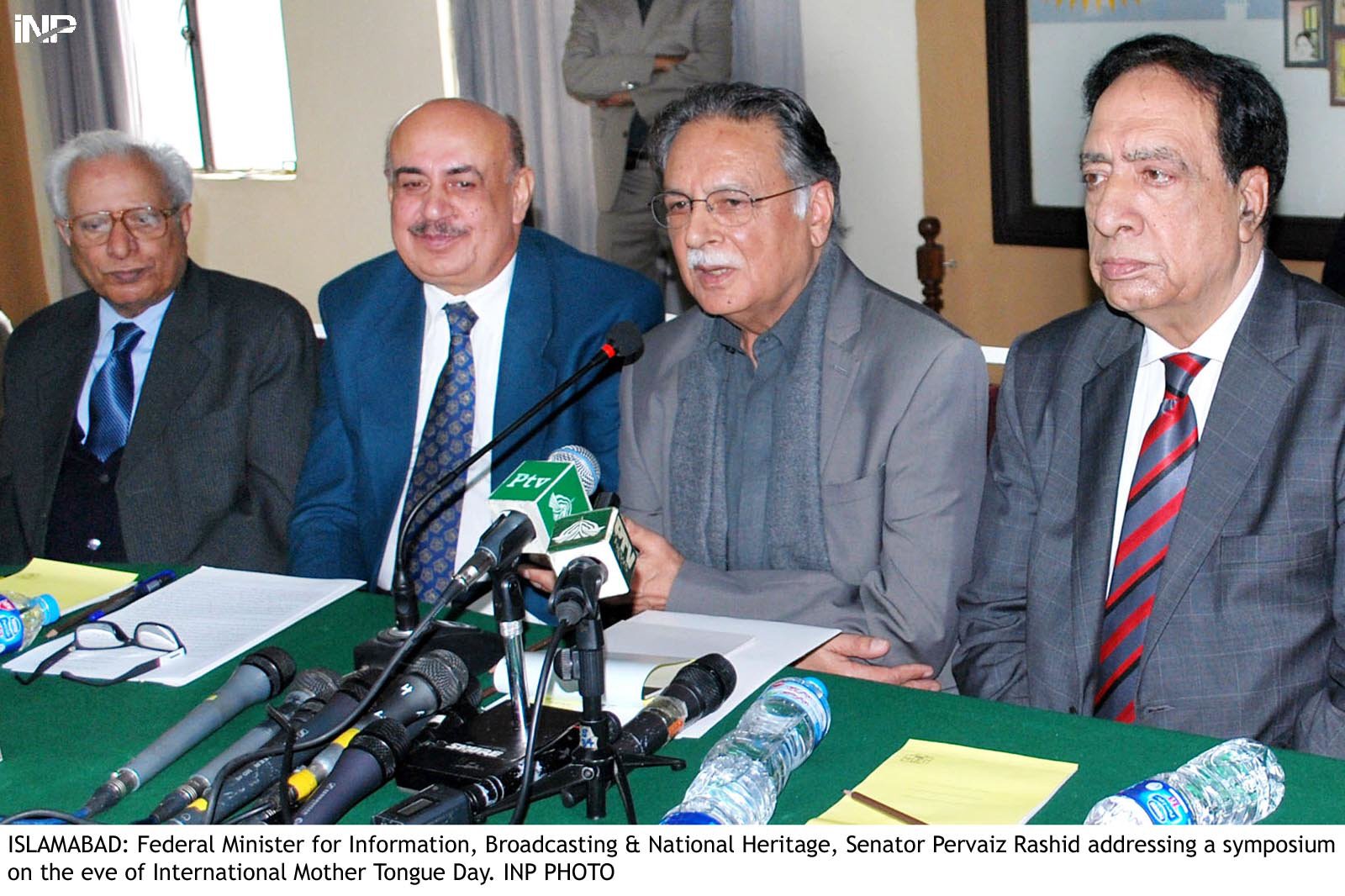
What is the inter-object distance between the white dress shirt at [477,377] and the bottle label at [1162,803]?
1449 millimetres

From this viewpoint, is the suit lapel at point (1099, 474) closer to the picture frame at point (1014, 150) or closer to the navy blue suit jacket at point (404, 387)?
the navy blue suit jacket at point (404, 387)

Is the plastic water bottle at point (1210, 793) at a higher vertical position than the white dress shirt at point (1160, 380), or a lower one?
lower

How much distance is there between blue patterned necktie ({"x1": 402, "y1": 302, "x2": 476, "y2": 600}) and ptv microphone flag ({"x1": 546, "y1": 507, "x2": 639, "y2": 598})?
1.08 metres

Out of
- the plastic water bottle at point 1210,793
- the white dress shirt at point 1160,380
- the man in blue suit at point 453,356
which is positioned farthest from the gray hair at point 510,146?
the plastic water bottle at point 1210,793

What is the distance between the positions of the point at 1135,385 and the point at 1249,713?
0.45 m

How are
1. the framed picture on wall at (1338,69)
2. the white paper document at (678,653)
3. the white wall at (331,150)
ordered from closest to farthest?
the white paper document at (678,653) → the framed picture on wall at (1338,69) → the white wall at (331,150)

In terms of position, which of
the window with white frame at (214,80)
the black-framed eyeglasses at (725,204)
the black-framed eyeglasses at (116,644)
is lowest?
the black-framed eyeglasses at (116,644)

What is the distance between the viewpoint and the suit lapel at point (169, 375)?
2.92 meters

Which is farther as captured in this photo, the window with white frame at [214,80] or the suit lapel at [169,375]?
the window with white frame at [214,80]

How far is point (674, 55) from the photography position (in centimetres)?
466

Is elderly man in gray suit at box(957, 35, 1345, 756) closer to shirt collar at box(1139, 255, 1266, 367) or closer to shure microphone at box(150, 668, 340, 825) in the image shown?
shirt collar at box(1139, 255, 1266, 367)

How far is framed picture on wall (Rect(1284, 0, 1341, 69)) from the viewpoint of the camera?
3586mm

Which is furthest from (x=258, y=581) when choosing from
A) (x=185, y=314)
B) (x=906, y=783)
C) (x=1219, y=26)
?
(x=1219, y=26)

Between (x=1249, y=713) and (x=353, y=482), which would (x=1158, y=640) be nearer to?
(x=1249, y=713)
